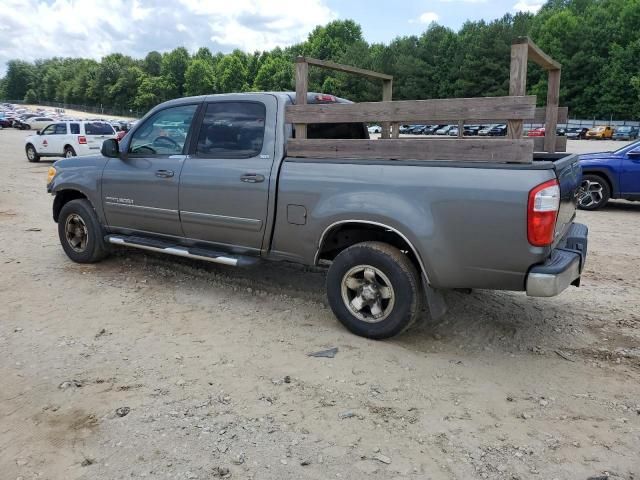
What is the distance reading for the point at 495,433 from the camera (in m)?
3.14

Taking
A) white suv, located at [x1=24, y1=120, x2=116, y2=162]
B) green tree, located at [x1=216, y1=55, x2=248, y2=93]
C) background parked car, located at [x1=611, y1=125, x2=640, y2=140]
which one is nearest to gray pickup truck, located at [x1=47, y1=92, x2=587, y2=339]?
white suv, located at [x1=24, y1=120, x2=116, y2=162]

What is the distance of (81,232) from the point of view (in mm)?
6355

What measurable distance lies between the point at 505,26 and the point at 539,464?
87877 mm

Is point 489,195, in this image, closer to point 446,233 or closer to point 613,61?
point 446,233

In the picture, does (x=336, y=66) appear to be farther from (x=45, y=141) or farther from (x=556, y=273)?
(x=45, y=141)

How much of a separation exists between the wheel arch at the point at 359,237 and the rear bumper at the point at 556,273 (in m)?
0.74

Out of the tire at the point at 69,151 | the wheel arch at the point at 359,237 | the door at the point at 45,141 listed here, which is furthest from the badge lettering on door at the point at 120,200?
the door at the point at 45,141

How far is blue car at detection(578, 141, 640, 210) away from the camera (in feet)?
33.6

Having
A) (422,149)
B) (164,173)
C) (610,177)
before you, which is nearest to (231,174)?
(164,173)

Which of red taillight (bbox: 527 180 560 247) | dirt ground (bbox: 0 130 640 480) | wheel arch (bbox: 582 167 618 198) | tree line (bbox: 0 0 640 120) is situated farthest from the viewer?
tree line (bbox: 0 0 640 120)

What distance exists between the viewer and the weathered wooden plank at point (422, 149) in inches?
143

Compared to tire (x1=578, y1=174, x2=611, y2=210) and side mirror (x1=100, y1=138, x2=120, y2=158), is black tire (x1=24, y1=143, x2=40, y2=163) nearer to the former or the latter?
side mirror (x1=100, y1=138, x2=120, y2=158)

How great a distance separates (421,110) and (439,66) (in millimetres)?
88387

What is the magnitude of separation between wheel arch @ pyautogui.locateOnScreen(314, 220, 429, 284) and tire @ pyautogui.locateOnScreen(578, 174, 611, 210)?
7689 millimetres
